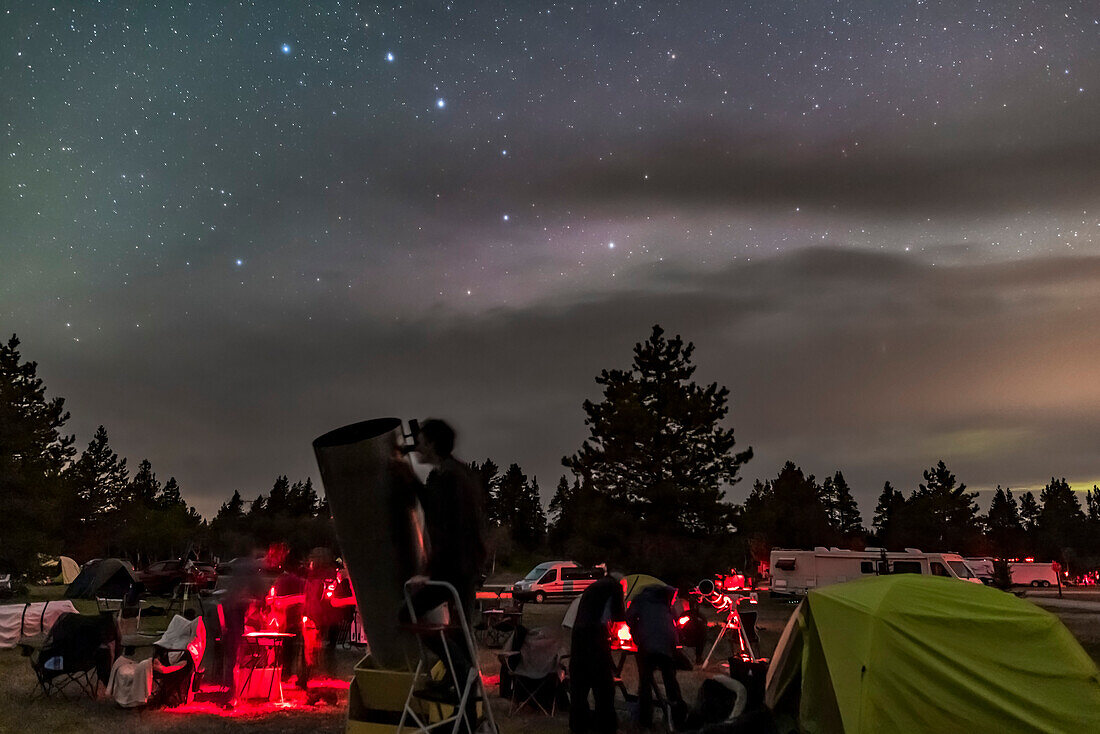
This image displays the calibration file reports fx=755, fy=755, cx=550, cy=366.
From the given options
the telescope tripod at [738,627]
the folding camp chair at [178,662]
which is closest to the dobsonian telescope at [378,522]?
the folding camp chair at [178,662]

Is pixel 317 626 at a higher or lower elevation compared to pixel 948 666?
lower

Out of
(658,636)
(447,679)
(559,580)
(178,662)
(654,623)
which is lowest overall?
(559,580)

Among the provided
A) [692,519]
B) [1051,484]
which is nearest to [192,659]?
[692,519]

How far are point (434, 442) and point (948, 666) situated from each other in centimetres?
411

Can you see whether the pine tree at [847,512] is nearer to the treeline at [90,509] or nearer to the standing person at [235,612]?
the treeline at [90,509]

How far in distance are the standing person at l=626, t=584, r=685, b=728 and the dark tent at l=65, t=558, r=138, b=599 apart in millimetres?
24336

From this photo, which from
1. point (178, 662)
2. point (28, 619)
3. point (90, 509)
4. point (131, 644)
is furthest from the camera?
point (90, 509)

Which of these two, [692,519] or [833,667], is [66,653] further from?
[692,519]

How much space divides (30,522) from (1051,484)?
466 ft

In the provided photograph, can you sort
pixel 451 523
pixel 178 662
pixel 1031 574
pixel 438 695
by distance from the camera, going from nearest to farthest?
1. pixel 438 695
2. pixel 451 523
3. pixel 178 662
4. pixel 1031 574

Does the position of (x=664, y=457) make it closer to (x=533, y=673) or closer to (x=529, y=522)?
(x=533, y=673)

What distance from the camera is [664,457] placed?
31953mm

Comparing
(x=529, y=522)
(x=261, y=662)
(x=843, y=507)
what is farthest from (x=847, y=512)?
(x=261, y=662)

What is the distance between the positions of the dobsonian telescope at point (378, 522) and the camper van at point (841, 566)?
1018 inches
